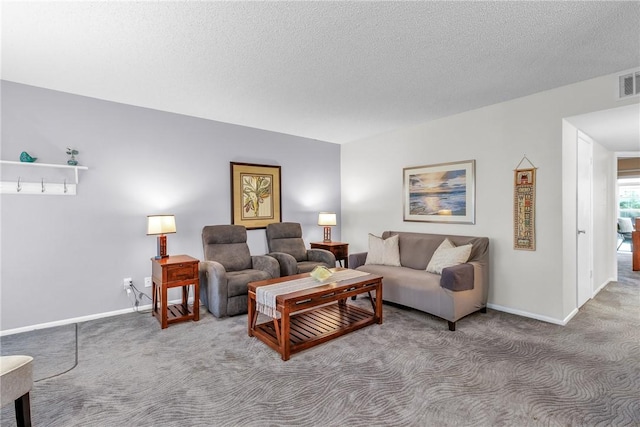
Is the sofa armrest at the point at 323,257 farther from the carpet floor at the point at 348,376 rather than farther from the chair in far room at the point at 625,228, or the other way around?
the chair in far room at the point at 625,228

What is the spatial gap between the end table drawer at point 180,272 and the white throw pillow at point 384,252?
2.30 meters

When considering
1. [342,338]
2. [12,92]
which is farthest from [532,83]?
[12,92]

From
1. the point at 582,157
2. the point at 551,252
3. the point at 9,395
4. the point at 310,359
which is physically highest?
the point at 582,157

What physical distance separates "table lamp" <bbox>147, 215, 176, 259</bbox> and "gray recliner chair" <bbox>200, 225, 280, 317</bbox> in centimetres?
47

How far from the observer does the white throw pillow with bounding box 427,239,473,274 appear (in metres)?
3.48

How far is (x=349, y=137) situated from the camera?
5.38 meters

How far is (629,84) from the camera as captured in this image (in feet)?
9.01

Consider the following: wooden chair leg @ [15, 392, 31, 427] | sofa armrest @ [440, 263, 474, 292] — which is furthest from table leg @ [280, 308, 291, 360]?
sofa armrest @ [440, 263, 474, 292]

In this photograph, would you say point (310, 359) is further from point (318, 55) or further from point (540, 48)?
point (540, 48)

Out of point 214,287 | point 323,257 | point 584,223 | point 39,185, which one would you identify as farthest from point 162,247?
point 584,223

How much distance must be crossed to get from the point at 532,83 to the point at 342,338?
314 cm

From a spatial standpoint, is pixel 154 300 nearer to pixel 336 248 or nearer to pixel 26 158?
pixel 26 158

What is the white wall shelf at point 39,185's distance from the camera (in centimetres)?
305

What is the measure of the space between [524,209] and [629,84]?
1395mm
